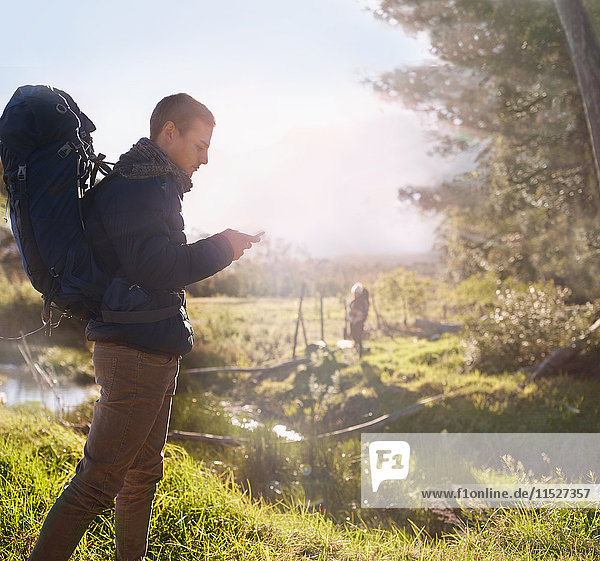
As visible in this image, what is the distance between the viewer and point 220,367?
19.0 feet

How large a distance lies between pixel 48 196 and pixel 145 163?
221mm

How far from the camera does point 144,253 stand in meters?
1.23

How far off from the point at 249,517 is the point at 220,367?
378 cm

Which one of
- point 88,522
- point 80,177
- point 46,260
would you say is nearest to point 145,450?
point 88,522

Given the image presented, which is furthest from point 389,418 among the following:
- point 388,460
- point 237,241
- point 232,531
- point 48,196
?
point 48,196

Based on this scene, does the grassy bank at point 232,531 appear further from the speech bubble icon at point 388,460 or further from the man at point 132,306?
the speech bubble icon at point 388,460

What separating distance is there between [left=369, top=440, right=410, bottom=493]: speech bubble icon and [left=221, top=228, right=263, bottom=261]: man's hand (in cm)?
254

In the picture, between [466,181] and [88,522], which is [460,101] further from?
[88,522]

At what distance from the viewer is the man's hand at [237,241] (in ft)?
4.37

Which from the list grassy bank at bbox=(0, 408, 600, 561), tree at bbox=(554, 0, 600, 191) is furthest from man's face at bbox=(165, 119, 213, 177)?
tree at bbox=(554, 0, 600, 191)

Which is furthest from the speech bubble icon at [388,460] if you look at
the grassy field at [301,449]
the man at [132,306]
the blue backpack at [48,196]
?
the blue backpack at [48,196]

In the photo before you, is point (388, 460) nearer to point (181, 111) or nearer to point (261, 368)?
point (261, 368)

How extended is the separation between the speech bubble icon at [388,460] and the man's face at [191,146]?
2.64 meters

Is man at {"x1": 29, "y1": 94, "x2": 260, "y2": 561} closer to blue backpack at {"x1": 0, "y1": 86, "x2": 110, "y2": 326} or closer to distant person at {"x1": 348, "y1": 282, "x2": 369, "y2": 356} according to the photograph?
blue backpack at {"x1": 0, "y1": 86, "x2": 110, "y2": 326}
